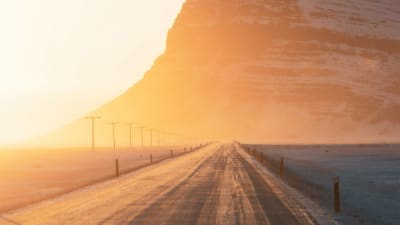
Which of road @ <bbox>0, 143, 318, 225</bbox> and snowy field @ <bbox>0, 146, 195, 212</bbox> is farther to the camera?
snowy field @ <bbox>0, 146, 195, 212</bbox>

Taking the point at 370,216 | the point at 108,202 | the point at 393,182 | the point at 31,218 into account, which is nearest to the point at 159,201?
the point at 108,202

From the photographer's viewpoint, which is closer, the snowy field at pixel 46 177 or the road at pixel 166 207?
the road at pixel 166 207

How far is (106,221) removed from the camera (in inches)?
779

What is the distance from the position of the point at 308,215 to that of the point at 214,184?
14.5 meters

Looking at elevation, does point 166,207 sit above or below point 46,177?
above

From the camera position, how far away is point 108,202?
26.2 m

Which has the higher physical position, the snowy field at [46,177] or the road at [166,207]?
the road at [166,207]

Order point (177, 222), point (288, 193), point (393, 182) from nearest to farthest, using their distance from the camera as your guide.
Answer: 1. point (177, 222)
2. point (288, 193)
3. point (393, 182)

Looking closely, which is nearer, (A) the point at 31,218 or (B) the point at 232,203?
(A) the point at 31,218

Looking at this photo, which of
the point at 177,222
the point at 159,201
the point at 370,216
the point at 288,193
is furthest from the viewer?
the point at 288,193

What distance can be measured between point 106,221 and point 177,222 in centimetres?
218

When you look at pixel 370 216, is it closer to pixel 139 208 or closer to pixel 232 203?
pixel 232 203

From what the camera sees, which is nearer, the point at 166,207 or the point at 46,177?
the point at 166,207

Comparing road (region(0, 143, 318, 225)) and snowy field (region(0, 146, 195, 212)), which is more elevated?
road (region(0, 143, 318, 225))
